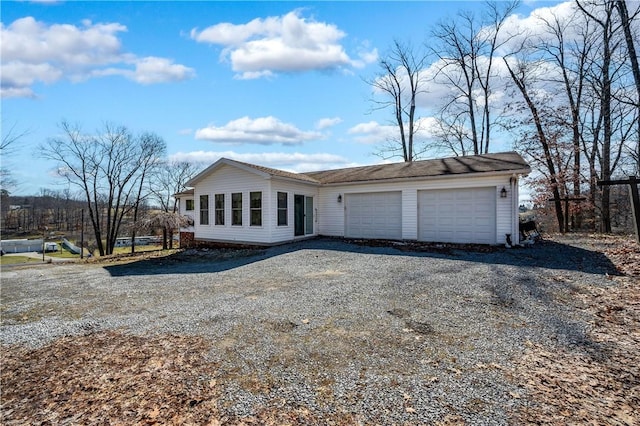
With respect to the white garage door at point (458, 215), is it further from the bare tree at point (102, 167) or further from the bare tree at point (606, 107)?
the bare tree at point (102, 167)

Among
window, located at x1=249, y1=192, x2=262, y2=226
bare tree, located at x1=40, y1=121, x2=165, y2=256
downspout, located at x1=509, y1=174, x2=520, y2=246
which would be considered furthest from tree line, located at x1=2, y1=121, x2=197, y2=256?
downspout, located at x1=509, y1=174, x2=520, y2=246

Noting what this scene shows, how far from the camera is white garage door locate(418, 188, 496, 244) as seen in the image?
11172 millimetres

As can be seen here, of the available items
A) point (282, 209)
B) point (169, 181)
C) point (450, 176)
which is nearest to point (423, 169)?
point (450, 176)

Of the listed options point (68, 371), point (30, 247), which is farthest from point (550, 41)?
point (30, 247)

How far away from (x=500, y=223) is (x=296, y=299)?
8.75 meters

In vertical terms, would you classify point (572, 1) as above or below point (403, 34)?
below

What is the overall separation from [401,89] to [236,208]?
59.3 feet

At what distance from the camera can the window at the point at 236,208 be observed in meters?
13.2

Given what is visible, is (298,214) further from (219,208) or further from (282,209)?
(219,208)

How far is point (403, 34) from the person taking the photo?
2366 centimetres

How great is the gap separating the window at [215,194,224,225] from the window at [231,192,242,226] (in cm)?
65

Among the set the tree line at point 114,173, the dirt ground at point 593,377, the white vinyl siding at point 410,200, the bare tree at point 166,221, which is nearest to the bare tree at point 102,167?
the tree line at point 114,173

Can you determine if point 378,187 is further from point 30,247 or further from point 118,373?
point 30,247

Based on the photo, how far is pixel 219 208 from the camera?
13953 mm
